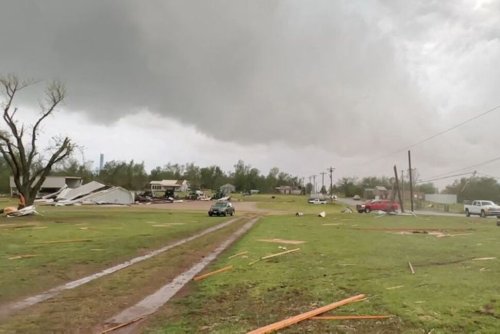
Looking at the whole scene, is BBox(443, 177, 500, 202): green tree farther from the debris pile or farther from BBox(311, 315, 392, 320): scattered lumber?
BBox(311, 315, 392, 320): scattered lumber

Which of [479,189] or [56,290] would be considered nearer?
[56,290]

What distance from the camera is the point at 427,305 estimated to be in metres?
8.14

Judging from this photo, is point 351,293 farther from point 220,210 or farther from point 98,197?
point 98,197

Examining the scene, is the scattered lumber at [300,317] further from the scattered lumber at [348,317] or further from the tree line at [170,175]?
the tree line at [170,175]

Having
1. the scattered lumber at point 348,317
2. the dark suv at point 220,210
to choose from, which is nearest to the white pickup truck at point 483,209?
the dark suv at point 220,210

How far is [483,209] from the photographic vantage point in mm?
55812

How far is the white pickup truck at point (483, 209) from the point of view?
179ft

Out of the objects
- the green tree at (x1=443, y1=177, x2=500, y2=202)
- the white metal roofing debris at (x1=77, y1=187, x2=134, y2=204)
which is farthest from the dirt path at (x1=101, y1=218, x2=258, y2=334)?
the green tree at (x1=443, y1=177, x2=500, y2=202)

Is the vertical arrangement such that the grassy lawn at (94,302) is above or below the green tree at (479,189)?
below

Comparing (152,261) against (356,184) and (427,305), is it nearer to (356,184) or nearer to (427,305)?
(427,305)

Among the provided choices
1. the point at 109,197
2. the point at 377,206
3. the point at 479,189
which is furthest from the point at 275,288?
the point at 479,189

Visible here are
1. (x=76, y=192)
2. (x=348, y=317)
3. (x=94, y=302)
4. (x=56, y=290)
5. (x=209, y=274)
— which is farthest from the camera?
(x=76, y=192)

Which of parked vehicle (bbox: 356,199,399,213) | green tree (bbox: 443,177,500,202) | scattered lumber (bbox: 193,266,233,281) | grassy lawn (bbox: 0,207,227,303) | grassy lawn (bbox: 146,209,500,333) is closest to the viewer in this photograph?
grassy lawn (bbox: 146,209,500,333)

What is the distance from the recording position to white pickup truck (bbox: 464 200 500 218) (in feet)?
179
